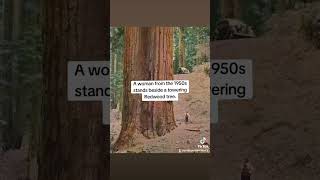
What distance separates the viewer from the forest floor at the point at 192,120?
45.9 ft

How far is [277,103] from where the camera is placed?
325 centimetres

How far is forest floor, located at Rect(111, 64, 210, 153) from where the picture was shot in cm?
1398

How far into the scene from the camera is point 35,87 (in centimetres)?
318

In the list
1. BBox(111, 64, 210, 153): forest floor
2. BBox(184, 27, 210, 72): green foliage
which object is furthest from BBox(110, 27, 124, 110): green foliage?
BBox(184, 27, 210, 72): green foliage

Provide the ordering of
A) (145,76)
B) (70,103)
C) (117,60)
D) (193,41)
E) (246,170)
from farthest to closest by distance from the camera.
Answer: (193,41) < (117,60) < (145,76) < (246,170) < (70,103)

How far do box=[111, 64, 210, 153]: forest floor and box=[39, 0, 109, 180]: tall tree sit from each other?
10.6m

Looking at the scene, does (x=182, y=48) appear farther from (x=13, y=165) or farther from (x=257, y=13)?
(x=13, y=165)

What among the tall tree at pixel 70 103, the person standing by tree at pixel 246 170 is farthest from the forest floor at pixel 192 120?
the tall tree at pixel 70 103

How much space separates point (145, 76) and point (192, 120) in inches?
70.3

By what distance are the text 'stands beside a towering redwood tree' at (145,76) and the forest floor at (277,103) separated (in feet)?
33.1

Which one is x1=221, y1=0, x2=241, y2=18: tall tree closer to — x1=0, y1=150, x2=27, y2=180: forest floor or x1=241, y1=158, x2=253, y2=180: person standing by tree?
x1=241, y1=158, x2=253, y2=180: person standing by tree

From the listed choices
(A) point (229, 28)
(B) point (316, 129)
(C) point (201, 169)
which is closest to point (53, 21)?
(A) point (229, 28)

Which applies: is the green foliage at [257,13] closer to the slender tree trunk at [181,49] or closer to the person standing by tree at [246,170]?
the person standing by tree at [246,170]

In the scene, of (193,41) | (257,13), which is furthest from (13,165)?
(193,41)
